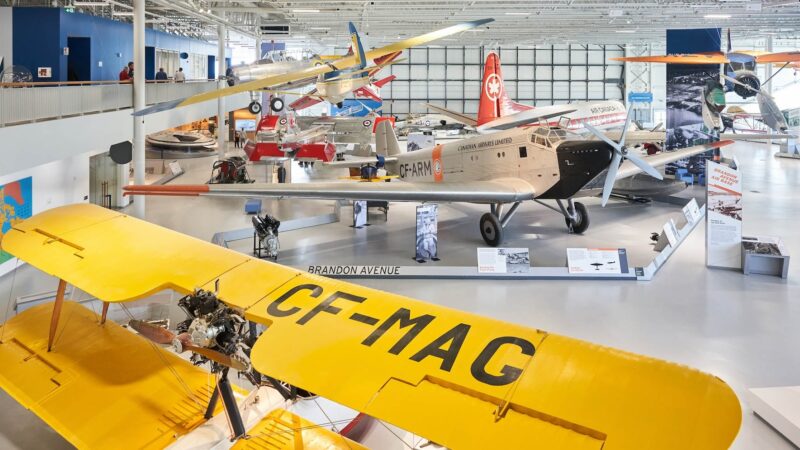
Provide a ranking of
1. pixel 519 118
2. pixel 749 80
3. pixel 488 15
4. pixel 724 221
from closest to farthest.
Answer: pixel 724 221, pixel 749 80, pixel 519 118, pixel 488 15

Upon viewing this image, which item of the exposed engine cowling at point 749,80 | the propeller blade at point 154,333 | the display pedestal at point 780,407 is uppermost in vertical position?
the exposed engine cowling at point 749,80

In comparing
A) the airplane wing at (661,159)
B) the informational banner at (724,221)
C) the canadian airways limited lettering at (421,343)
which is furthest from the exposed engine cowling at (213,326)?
the airplane wing at (661,159)

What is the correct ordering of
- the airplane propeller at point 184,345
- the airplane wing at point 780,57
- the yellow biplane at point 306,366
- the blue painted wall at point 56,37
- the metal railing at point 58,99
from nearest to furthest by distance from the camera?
the yellow biplane at point 306,366, the airplane propeller at point 184,345, the metal railing at point 58,99, the blue painted wall at point 56,37, the airplane wing at point 780,57

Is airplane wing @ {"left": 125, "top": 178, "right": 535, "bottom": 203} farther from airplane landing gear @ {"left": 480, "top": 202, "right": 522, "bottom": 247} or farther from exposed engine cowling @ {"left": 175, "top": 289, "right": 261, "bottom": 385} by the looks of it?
exposed engine cowling @ {"left": 175, "top": 289, "right": 261, "bottom": 385}

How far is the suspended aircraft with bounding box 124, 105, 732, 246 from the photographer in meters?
11.7

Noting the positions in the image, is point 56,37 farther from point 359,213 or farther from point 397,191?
point 397,191

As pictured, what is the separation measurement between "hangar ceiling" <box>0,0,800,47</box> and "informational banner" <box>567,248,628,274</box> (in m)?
14.6

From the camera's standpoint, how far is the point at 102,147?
13055 millimetres

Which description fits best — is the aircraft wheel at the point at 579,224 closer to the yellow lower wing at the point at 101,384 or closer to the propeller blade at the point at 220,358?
the yellow lower wing at the point at 101,384

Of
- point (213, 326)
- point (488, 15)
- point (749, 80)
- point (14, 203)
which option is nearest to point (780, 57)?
point (749, 80)

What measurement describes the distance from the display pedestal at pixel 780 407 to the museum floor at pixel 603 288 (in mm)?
94

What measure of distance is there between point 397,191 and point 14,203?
22.8 feet

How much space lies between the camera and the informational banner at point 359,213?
15023mm

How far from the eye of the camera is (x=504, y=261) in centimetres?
1085
